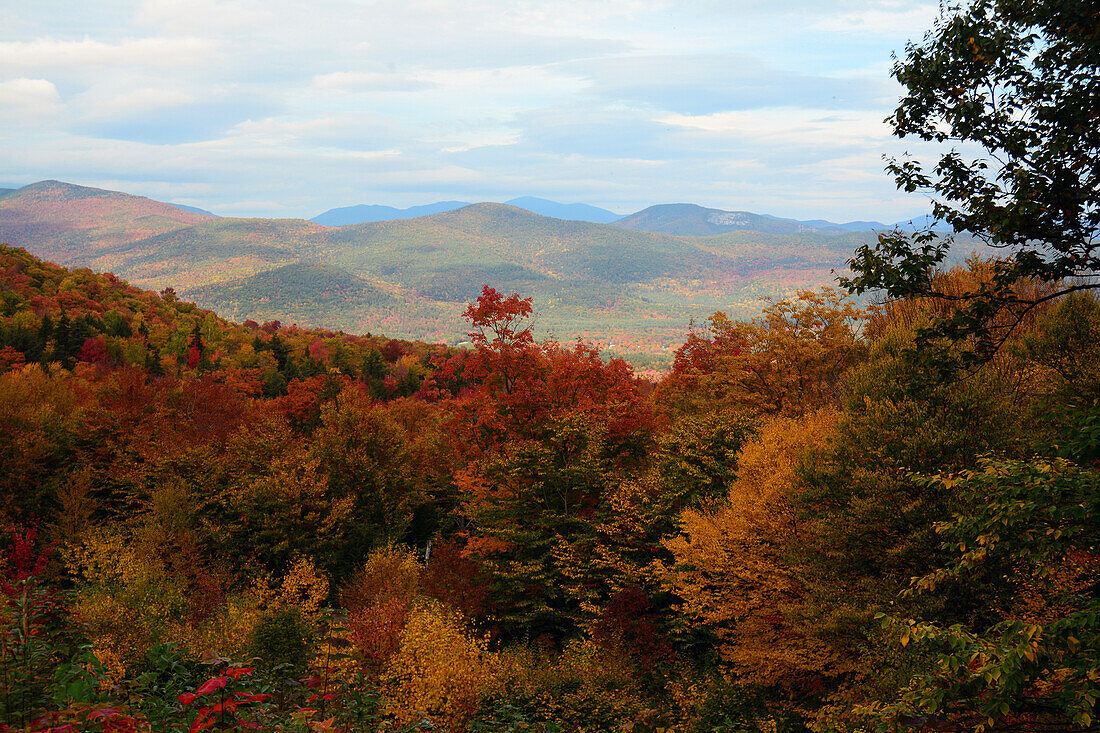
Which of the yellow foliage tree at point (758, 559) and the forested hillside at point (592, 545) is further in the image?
the yellow foliage tree at point (758, 559)

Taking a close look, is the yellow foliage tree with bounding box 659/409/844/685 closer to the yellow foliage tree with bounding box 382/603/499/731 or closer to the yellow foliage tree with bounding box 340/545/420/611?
the yellow foliage tree with bounding box 382/603/499/731

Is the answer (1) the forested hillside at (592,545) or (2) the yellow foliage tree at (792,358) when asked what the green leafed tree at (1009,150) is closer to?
(1) the forested hillside at (592,545)

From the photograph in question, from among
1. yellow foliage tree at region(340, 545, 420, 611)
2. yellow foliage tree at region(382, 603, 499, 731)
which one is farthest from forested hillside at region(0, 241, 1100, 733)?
yellow foliage tree at region(340, 545, 420, 611)

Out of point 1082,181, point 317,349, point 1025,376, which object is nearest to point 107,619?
point 1082,181

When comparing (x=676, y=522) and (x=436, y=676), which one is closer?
(x=436, y=676)

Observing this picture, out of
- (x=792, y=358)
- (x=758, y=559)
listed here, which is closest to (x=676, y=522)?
(x=758, y=559)

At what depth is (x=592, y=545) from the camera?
93.0ft

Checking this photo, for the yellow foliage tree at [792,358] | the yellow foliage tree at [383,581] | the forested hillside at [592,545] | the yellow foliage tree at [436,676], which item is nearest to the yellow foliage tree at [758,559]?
the forested hillside at [592,545]

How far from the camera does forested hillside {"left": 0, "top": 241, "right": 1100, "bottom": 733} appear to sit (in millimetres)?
7902

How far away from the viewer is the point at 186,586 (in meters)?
30.9

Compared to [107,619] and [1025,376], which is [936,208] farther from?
[107,619]

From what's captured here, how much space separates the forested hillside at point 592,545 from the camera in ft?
25.9

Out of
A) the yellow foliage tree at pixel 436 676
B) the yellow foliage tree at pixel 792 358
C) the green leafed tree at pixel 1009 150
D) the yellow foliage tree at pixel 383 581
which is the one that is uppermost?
the green leafed tree at pixel 1009 150

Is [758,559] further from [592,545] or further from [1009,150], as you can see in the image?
[1009,150]
